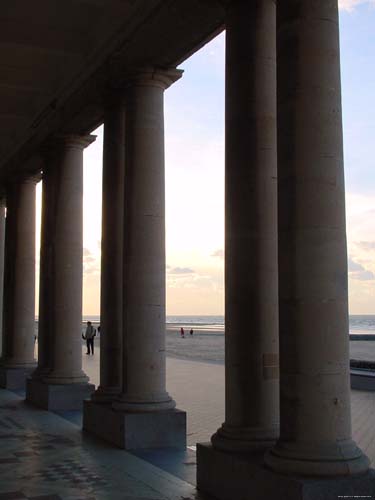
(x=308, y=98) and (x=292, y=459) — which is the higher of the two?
(x=308, y=98)

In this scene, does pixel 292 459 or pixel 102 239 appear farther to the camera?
pixel 102 239

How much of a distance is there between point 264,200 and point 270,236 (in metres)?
1.93

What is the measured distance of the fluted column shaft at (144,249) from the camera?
4747cm

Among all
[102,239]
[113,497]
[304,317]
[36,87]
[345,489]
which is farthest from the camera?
[36,87]

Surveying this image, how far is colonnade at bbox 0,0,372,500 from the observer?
29.0 m

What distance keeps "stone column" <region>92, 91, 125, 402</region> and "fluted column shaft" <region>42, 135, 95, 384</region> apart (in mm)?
12021

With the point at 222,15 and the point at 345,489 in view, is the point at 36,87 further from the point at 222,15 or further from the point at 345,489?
the point at 345,489

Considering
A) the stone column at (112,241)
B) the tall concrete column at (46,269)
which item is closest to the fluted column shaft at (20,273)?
the tall concrete column at (46,269)

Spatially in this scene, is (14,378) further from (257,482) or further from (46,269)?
(257,482)

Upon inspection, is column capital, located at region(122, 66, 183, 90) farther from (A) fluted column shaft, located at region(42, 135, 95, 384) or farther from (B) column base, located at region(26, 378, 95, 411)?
(B) column base, located at region(26, 378, 95, 411)

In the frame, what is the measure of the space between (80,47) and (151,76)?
8630 millimetres

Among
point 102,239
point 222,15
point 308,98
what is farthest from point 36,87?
point 308,98

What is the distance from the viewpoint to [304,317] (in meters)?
29.2

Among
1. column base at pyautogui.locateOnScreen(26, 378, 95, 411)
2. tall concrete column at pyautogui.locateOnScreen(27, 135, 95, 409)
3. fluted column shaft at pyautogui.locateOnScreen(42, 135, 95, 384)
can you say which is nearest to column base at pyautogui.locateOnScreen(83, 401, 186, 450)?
column base at pyautogui.locateOnScreen(26, 378, 95, 411)
